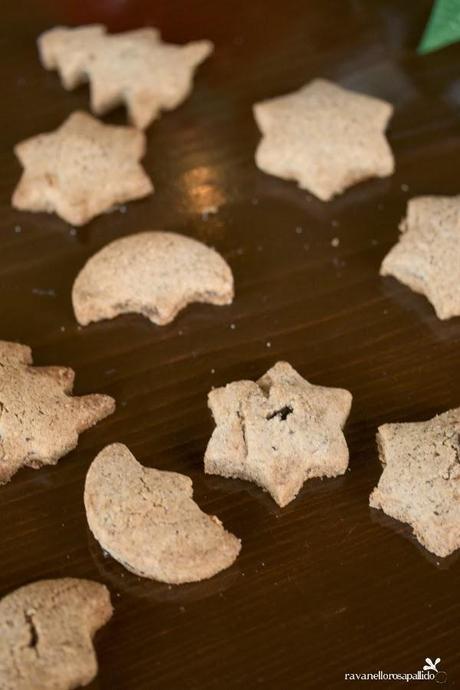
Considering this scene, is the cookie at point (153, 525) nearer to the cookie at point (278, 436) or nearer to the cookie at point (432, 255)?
the cookie at point (278, 436)

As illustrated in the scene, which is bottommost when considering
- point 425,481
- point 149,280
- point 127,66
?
point 425,481

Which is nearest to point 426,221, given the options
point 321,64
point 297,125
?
point 297,125

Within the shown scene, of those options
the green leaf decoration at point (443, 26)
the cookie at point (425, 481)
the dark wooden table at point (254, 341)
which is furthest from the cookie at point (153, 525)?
the green leaf decoration at point (443, 26)

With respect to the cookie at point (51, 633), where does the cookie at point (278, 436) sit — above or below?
above

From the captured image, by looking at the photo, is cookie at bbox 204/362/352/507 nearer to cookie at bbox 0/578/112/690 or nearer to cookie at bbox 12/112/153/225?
cookie at bbox 0/578/112/690

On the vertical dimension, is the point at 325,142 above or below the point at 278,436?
above

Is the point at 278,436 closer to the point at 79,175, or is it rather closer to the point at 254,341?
the point at 254,341

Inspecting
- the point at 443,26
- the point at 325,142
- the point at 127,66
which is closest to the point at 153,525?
the point at 325,142

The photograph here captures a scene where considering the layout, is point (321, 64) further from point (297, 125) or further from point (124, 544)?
point (124, 544)
